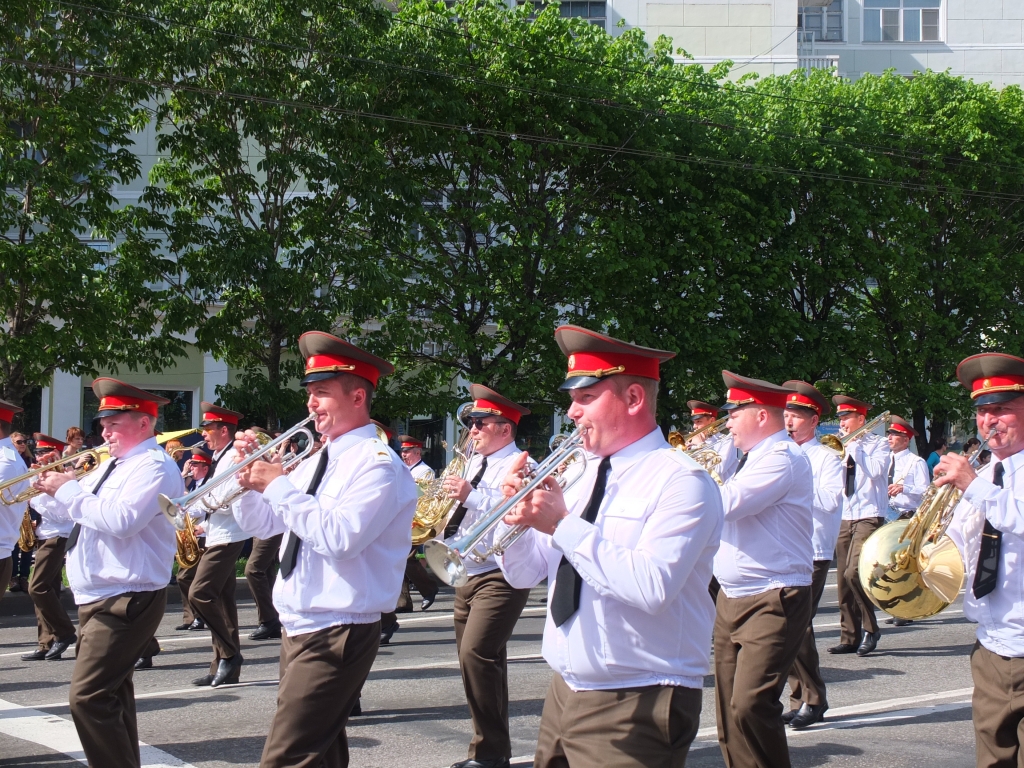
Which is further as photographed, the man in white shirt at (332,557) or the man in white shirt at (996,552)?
the man in white shirt at (996,552)

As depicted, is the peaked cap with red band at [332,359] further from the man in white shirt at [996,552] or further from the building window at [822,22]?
the building window at [822,22]

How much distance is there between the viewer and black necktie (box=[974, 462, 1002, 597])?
14.6 feet

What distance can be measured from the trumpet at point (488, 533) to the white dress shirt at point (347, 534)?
1.45ft

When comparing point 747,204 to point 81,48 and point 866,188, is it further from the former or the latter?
point 81,48

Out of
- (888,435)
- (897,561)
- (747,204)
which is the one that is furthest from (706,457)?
(747,204)

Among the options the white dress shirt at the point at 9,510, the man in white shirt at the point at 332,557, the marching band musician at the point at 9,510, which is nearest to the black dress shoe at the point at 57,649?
the marching band musician at the point at 9,510

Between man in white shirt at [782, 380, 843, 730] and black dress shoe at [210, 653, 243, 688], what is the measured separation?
154 inches

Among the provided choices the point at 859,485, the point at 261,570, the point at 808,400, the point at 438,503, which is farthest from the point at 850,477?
the point at 261,570

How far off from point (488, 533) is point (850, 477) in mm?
8266

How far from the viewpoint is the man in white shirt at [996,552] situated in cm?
434

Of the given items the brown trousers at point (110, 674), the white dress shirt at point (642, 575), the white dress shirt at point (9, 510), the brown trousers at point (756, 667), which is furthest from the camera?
the white dress shirt at point (9, 510)

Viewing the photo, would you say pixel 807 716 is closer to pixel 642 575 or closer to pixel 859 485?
pixel 642 575

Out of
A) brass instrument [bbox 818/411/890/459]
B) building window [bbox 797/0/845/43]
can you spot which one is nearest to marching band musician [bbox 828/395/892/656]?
brass instrument [bbox 818/411/890/459]

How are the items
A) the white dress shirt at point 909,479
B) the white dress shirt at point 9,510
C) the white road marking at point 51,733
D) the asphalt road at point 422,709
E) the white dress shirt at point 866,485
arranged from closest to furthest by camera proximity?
the white road marking at point 51,733
the asphalt road at point 422,709
the white dress shirt at point 9,510
the white dress shirt at point 866,485
the white dress shirt at point 909,479
